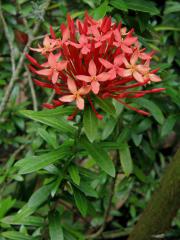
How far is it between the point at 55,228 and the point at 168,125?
2.50ft

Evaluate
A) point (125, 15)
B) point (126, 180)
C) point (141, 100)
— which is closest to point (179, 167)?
point (141, 100)

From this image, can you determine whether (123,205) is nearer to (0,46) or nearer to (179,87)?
(179,87)

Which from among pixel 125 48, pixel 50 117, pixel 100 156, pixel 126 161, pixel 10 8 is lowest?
pixel 126 161

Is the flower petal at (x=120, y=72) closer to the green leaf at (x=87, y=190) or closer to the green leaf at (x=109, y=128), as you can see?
the green leaf at (x=87, y=190)

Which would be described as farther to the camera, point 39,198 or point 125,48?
point 39,198

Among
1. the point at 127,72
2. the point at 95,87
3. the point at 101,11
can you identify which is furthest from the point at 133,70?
the point at 101,11

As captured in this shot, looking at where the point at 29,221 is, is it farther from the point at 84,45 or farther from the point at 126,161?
the point at 84,45

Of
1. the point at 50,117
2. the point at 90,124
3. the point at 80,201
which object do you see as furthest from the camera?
the point at 80,201

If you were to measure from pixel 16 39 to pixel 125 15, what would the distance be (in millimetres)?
1200

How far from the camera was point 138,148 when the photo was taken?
226 centimetres

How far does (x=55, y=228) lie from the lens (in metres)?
1.56

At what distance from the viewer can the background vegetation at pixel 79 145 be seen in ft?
4.81

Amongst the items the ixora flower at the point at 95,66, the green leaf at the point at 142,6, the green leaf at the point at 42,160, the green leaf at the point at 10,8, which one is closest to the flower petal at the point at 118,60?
the ixora flower at the point at 95,66

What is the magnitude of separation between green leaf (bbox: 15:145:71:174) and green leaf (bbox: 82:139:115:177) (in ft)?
0.29
